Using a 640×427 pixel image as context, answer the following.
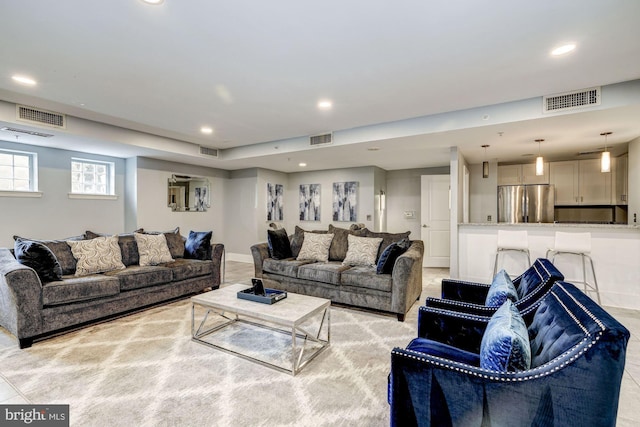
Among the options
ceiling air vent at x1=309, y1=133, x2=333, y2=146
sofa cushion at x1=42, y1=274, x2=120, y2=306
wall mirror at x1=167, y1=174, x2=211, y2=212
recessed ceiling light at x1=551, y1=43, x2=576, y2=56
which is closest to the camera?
recessed ceiling light at x1=551, y1=43, x2=576, y2=56

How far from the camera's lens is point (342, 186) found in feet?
24.1

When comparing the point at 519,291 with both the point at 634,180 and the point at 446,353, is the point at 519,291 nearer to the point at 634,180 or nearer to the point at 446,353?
the point at 446,353

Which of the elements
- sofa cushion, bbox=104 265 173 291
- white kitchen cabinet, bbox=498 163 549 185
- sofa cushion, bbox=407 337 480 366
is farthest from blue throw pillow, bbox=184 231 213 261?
white kitchen cabinet, bbox=498 163 549 185

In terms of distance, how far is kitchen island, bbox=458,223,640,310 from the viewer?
3918mm

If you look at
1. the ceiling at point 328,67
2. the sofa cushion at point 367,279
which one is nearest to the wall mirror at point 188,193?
the ceiling at point 328,67

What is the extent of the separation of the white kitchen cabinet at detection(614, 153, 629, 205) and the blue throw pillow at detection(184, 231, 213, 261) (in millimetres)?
6960

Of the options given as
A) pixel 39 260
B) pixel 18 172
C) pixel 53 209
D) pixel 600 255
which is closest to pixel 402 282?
pixel 600 255

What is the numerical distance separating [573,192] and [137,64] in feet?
24.3

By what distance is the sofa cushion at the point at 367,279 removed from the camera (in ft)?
11.4

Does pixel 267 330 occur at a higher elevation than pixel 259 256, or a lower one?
lower

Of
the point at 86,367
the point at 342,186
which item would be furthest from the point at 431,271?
the point at 86,367

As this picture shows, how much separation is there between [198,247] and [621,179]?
24.1 feet

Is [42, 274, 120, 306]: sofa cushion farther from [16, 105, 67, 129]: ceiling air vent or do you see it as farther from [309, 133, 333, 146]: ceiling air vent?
[309, 133, 333, 146]: ceiling air vent

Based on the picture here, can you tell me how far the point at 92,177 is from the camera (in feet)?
18.7
